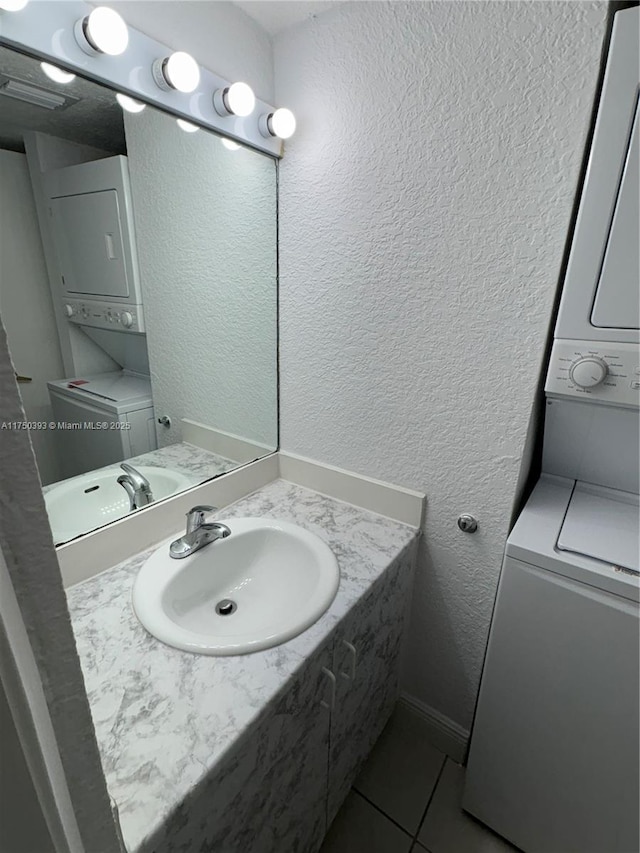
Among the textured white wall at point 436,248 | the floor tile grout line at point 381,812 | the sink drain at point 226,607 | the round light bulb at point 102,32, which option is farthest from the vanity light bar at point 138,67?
the floor tile grout line at point 381,812

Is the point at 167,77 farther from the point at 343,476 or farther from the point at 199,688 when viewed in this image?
the point at 199,688

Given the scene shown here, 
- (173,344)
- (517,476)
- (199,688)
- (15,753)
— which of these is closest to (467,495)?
(517,476)

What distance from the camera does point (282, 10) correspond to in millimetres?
1105

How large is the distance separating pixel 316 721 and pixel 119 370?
3.31 feet

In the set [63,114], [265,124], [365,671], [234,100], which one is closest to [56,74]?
[63,114]

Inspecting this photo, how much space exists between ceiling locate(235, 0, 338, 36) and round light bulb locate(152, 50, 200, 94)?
0.93 feet

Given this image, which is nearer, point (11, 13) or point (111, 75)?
point (11, 13)

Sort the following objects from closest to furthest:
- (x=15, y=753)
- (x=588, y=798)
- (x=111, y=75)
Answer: (x=15, y=753) < (x=111, y=75) < (x=588, y=798)

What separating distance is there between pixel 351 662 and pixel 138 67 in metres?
1.49

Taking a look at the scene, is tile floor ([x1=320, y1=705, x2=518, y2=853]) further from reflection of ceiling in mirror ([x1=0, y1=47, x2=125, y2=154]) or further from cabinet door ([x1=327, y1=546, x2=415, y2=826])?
reflection of ceiling in mirror ([x1=0, y1=47, x2=125, y2=154])

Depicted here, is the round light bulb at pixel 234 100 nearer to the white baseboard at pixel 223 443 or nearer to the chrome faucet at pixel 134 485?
the white baseboard at pixel 223 443

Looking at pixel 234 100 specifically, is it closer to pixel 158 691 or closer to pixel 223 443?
pixel 223 443

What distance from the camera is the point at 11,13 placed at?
743 millimetres

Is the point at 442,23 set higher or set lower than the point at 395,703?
higher
